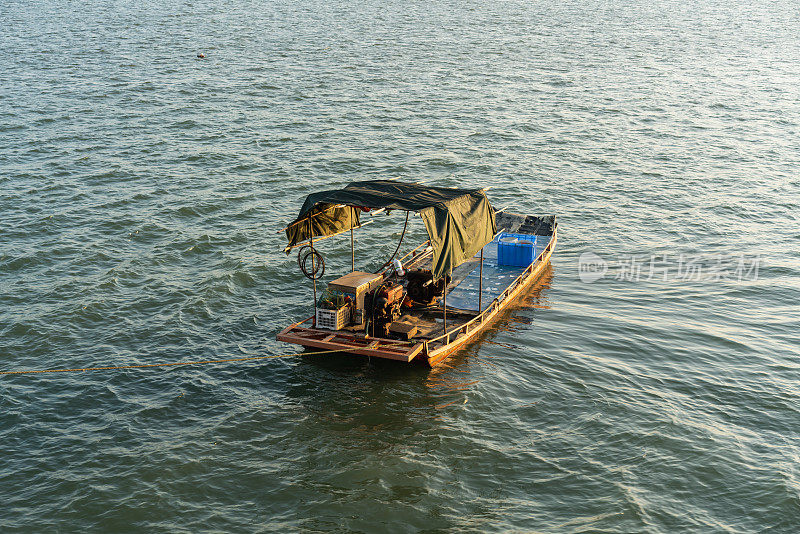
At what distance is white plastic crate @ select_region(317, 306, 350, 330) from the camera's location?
60.4 feet

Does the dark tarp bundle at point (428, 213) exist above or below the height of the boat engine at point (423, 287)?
above

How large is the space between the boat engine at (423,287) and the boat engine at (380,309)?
129cm

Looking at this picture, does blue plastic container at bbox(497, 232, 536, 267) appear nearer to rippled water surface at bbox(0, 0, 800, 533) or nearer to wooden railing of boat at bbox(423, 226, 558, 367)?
wooden railing of boat at bbox(423, 226, 558, 367)

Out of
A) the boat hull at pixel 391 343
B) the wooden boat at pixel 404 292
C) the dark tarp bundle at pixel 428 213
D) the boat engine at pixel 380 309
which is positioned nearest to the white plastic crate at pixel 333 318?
the wooden boat at pixel 404 292

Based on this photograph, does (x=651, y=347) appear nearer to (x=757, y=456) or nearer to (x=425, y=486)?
(x=757, y=456)

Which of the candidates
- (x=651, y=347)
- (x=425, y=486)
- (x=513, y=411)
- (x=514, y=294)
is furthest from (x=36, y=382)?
(x=651, y=347)

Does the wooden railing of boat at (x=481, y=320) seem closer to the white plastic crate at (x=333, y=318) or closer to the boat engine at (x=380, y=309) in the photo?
the boat engine at (x=380, y=309)

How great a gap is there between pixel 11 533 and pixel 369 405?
24.6 ft

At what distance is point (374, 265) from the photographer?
2478cm

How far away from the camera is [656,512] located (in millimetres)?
14070

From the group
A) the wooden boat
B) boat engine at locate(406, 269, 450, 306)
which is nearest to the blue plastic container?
the wooden boat

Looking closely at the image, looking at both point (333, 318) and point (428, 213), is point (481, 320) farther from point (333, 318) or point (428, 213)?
point (333, 318)

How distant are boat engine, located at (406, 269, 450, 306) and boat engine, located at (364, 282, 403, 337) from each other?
1292mm

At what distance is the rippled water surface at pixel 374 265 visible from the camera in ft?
47.6
